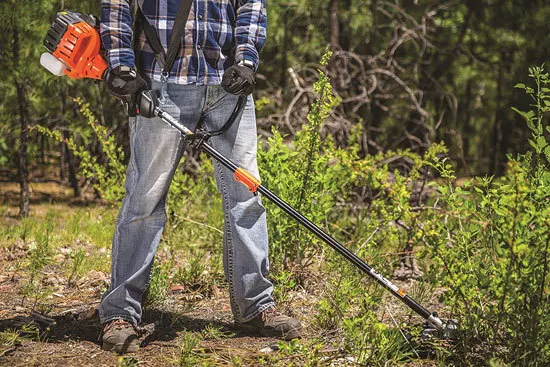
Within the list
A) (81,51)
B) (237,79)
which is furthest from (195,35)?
(81,51)

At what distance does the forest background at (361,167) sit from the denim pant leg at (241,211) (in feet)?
1.30

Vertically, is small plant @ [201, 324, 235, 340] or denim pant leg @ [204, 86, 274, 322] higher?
denim pant leg @ [204, 86, 274, 322]

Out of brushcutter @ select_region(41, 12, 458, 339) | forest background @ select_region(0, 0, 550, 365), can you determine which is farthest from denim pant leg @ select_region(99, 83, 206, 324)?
forest background @ select_region(0, 0, 550, 365)

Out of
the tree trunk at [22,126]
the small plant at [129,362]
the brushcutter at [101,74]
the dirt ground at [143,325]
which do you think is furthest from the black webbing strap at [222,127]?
the tree trunk at [22,126]

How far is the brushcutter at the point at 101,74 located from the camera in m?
3.26

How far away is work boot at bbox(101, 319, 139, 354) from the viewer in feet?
10.9

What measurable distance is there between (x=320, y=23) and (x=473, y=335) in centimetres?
731

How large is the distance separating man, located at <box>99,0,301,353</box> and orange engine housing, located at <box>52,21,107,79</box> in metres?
0.11

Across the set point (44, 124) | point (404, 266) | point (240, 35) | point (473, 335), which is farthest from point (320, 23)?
point (473, 335)

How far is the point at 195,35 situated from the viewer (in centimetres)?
338

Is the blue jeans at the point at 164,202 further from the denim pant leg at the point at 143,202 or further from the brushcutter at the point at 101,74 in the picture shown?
the brushcutter at the point at 101,74

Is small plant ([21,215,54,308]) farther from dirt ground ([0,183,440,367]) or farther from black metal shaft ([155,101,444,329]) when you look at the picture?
black metal shaft ([155,101,444,329])

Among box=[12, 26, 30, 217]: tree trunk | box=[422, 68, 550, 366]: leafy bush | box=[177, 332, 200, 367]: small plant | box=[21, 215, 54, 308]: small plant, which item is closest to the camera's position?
box=[422, 68, 550, 366]: leafy bush

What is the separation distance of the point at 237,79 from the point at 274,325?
124cm
